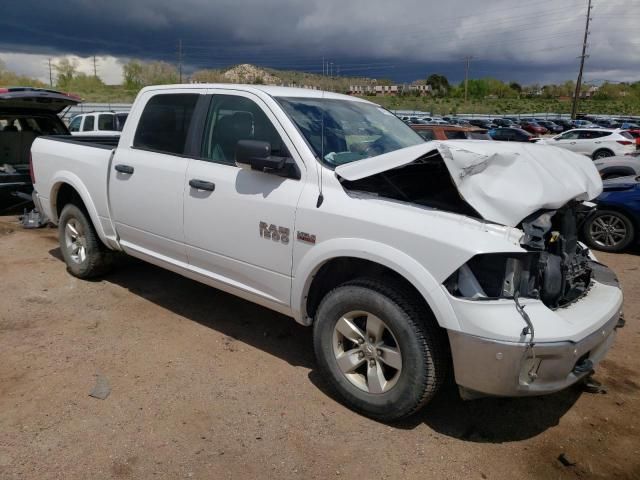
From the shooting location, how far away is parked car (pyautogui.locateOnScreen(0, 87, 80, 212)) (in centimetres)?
774

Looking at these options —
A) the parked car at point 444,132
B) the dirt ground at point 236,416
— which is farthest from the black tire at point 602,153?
the dirt ground at point 236,416

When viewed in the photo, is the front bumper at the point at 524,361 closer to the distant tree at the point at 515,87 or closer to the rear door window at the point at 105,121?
the rear door window at the point at 105,121

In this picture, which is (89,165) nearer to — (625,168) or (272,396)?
(272,396)

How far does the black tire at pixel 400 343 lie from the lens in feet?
9.54

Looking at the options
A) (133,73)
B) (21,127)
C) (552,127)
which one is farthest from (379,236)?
(133,73)

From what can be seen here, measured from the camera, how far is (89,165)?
496cm

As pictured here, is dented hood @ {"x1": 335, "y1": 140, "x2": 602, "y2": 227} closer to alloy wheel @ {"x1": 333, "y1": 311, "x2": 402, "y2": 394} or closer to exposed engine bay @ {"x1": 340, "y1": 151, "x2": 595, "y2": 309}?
exposed engine bay @ {"x1": 340, "y1": 151, "x2": 595, "y2": 309}

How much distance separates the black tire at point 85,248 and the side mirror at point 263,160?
2.56 m

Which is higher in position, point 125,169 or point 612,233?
point 125,169

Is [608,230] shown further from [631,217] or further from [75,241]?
[75,241]

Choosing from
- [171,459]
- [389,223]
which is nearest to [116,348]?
[171,459]

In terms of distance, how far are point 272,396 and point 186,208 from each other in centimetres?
155

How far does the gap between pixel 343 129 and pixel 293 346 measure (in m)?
1.76

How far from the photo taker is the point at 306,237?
130 inches
